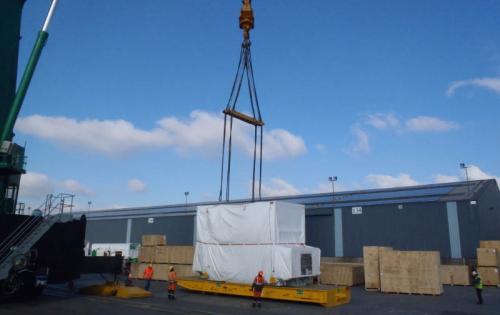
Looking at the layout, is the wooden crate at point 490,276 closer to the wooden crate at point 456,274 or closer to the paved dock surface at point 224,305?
the wooden crate at point 456,274

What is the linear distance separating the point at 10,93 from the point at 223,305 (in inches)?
727

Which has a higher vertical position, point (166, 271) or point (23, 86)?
point (23, 86)

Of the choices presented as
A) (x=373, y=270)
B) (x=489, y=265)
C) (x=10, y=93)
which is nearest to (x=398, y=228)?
(x=489, y=265)

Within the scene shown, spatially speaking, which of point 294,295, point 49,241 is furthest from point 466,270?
point 49,241

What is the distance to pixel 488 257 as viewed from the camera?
993 inches

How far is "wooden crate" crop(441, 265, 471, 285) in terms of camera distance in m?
25.2

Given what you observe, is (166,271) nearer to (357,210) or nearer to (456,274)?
(357,210)

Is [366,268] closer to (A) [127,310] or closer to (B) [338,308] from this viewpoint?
(B) [338,308]

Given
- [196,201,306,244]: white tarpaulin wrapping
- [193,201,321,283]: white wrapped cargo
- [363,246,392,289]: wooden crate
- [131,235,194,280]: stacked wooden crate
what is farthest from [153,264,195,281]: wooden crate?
[363,246,392,289]: wooden crate

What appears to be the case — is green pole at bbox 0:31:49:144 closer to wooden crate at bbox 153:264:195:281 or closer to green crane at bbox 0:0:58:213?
green crane at bbox 0:0:58:213

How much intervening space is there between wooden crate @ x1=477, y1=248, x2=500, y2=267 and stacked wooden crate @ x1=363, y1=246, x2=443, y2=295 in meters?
6.69

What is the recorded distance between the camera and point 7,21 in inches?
965

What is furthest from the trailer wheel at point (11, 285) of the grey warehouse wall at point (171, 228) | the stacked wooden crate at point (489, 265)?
the grey warehouse wall at point (171, 228)

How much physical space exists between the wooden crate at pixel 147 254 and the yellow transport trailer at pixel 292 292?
12.2 metres
